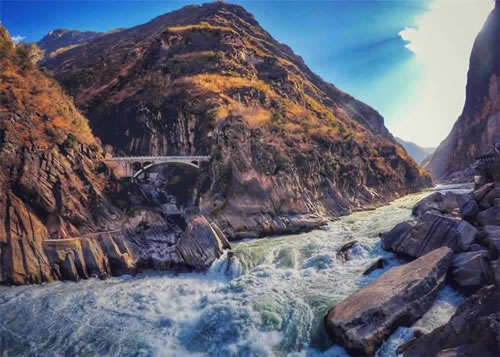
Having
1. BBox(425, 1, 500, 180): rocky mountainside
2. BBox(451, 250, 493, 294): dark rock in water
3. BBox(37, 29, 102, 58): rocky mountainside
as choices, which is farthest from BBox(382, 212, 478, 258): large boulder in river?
BBox(37, 29, 102, 58): rocky mountainside

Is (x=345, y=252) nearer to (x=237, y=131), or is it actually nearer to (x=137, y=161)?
(x=237, y=131)

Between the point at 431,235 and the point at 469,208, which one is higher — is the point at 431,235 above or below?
below

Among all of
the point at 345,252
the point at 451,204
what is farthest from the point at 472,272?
the point at 451,204

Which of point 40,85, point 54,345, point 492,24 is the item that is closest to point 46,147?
point 40,85

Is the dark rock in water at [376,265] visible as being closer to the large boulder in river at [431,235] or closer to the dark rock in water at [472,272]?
the large boulder in river at [431,235]

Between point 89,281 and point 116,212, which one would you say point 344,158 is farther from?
point 89,281
